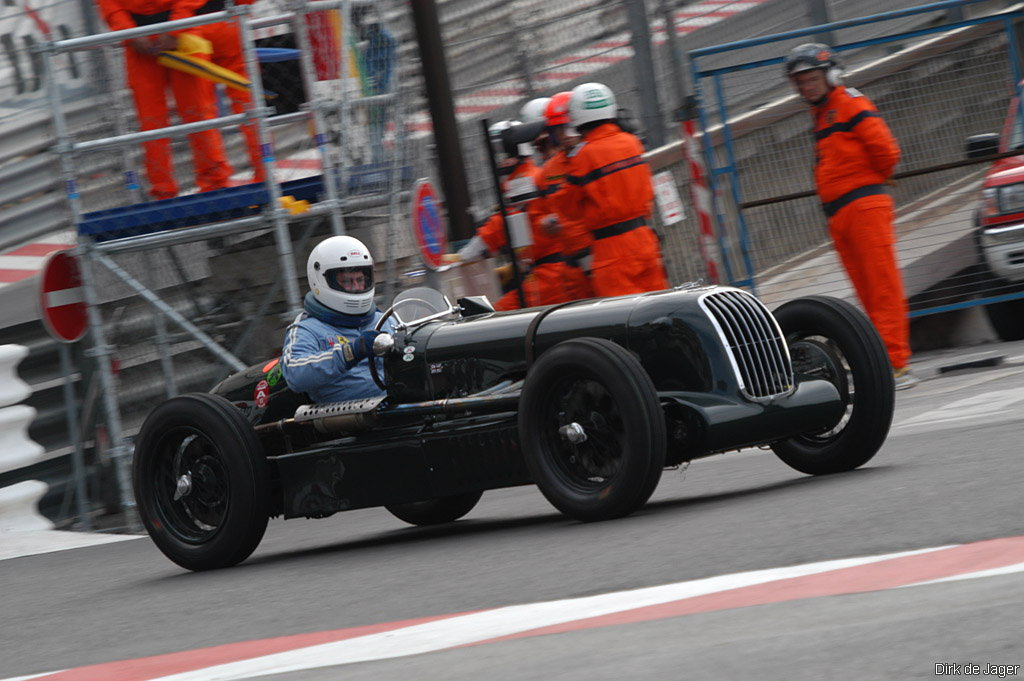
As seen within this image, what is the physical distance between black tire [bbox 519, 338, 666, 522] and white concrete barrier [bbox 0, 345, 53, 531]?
506 centimetres

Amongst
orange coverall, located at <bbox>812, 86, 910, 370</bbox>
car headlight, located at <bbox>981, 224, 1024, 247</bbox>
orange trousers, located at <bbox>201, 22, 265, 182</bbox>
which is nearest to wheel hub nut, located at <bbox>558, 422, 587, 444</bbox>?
orange coverall, located at <bbox>812, 86, 910, 370</bbox>

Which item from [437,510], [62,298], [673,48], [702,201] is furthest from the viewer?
[673,48]

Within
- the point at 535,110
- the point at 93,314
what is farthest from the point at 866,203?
the point at 93,314

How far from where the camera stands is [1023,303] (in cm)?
1234

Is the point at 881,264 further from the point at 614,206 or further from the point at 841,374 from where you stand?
the point at 841,374

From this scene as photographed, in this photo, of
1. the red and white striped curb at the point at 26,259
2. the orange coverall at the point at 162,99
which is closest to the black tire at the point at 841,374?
the orange coverall at the point at 162,99

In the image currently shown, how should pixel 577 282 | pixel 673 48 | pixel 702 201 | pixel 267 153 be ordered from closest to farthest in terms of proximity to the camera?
pixel 267 153 → pixel 577 282 → pixel 702 201 → pixel 673 48

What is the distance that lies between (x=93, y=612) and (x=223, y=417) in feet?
3.70

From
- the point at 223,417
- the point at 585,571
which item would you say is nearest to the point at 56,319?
the point at 223,417

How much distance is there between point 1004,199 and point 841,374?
560 cm

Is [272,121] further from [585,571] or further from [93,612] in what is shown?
[585,571]

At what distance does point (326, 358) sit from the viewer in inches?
290

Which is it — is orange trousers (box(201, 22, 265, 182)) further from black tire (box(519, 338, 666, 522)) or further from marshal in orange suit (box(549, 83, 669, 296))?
black tire (box(519, 338, 666, 522))

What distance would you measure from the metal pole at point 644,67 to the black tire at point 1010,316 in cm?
323
